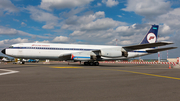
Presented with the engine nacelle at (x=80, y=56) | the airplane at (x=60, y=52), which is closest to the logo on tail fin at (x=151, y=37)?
the airplane at (x=60, y=52)

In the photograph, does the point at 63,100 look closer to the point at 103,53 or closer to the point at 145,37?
the point at 103,53

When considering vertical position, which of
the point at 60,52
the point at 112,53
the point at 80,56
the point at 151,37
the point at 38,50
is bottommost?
the point at 80,56

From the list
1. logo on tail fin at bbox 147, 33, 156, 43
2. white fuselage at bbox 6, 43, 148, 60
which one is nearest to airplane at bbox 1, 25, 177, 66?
white fuselage at bbox 6, 43, 148, 60

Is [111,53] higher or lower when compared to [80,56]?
higher

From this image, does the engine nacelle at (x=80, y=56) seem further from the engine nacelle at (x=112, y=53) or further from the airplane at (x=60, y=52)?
the engine nacelle at (x=112, y=53)

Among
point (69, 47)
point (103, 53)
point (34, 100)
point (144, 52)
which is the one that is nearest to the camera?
point (34, 100)

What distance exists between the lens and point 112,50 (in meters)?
24.4

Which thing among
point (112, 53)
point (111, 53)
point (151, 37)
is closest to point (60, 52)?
point (111, 53)

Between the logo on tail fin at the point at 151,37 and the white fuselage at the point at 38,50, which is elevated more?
the logo on tail fin at the point at 151,37

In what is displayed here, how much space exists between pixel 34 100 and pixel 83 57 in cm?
1965

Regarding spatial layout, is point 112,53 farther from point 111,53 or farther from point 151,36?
point 151,36

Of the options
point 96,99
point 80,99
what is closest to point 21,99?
point 80,99

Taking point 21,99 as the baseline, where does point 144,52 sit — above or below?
above

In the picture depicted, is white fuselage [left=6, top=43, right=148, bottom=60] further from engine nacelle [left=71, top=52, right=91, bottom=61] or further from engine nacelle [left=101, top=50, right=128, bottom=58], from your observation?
engine nacelle [left=71, top=52, right=91, bottom=61]
